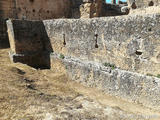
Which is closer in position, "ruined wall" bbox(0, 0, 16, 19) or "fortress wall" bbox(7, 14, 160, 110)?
"fortress wall" bbox(7, 14, 160, 110)

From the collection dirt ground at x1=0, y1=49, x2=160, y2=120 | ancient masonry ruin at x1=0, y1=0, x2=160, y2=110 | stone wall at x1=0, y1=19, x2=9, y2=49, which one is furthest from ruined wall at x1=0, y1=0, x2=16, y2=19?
dirt ground at x1=0, y1=49, x2=160, y2=120

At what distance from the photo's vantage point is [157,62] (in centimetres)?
560

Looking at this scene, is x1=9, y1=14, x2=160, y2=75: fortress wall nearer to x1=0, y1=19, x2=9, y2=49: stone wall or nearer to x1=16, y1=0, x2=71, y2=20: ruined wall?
x1=0, y1=19, x2=9, y2=49: stone wall

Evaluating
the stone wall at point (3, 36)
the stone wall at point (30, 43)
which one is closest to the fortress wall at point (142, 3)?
the stone wall at point (30, 43)

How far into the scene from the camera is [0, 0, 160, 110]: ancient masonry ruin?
568cm

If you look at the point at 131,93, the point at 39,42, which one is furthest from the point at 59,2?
the point at 131,93

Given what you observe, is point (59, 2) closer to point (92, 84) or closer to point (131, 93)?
point (92, 84)

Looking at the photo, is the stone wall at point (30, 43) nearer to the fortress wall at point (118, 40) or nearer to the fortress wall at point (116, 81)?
the fortress wall at point (118, 40)

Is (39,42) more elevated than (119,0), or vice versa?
(119,0)

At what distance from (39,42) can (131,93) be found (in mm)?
6563

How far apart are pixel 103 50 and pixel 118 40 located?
2.81 feet

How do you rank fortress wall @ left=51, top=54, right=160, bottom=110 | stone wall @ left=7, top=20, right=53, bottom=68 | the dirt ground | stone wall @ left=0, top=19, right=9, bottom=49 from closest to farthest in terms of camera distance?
the dirt ground, fortress wall @ left=51, top=54, right=160, bottom=110, stone wall @ left=7, top=20, right=53, bottom=68, stone wall @ left=0, top=19, right=9, bottom=49

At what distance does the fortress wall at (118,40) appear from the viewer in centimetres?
568

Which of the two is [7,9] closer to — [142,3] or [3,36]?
[3,36]
